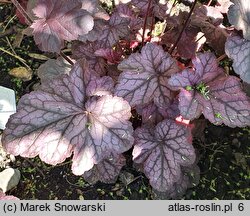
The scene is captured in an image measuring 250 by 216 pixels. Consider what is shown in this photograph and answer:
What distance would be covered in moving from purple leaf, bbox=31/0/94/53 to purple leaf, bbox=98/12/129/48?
0.78ft

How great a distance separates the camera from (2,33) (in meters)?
2.46

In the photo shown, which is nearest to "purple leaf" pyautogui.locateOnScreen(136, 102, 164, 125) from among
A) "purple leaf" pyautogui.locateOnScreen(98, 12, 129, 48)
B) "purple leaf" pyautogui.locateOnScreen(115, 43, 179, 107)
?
"purple leaf" pyautogui.locateOnScreen(115, 43, 179, 107)

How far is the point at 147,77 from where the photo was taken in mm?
1626

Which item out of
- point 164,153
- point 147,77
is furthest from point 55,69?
point 164,153

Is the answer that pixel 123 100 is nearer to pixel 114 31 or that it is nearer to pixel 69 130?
pixel 69 130

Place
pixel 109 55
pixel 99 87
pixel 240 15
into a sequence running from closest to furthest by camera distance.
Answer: pixel 240 15
pixel 99 87
pixel 109 55

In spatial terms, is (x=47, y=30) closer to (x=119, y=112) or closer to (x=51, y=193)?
(x=119, y=112)

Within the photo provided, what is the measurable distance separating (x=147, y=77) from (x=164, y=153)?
1.00ft

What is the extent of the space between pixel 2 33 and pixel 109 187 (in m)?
1.09

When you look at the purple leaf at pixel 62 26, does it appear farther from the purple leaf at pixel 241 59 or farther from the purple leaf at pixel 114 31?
the purple leaf at pixel 241 59

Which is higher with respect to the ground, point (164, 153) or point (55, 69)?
point (55, 69)

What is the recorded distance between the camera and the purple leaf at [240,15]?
149 cm

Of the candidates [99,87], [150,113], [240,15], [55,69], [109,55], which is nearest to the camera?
[240,15]

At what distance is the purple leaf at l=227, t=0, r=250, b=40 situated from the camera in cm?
149
